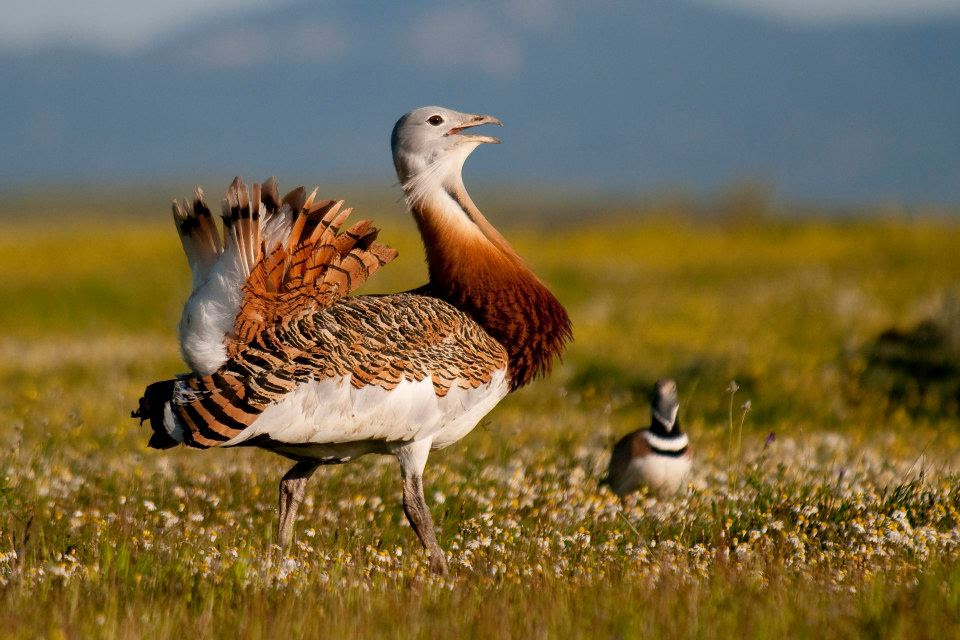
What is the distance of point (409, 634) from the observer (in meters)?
3.27

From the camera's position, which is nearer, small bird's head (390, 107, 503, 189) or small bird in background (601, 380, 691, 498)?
small bird's head (390, 107, 503, 189)

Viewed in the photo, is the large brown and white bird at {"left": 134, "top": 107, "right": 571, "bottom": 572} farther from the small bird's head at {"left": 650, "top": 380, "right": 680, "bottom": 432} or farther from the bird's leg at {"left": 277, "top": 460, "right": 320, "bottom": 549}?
the small bird's head at {"left": 650, "top": 380, "right": 680, "bottom": 432}

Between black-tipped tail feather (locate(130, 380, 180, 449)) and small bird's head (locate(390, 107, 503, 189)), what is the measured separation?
55.8 inches

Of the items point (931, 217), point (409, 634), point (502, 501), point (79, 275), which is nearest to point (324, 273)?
point (502, 501)

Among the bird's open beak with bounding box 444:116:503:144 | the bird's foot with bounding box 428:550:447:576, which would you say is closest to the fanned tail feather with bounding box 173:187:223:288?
the bird's open beak with bounding box 444:116:503:144

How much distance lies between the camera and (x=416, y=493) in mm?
4734

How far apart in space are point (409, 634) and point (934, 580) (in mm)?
1642

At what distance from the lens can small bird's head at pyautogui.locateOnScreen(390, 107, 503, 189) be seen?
5180 mm

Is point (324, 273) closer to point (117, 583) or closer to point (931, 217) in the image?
point (117, 583)

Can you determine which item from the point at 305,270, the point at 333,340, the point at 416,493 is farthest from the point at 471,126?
the point at 416,493

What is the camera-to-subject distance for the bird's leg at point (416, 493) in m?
4.68

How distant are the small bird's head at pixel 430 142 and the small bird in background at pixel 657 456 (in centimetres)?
178

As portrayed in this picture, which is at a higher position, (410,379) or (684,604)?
(410,379)

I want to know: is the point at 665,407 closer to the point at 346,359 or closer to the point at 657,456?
the point at 657,456
